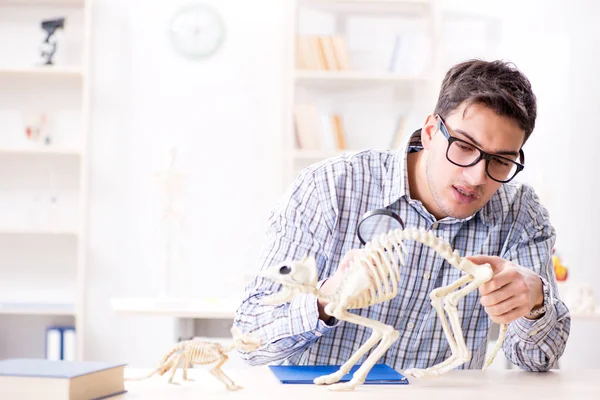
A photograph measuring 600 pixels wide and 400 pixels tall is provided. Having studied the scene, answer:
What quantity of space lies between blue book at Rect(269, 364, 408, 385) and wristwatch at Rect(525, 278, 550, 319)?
27 centimetres

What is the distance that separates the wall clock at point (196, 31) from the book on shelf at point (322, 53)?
0.47 meters

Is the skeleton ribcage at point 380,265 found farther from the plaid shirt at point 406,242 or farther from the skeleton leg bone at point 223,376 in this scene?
the plaid shirt at point 406,242

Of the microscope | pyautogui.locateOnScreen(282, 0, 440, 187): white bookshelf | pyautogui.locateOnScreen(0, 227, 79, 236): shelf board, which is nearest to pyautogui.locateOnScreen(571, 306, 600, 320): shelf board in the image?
pyautogui.locateOnScreen(282, 0, 440, 187): white bookshelf

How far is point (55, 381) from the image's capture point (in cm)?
109

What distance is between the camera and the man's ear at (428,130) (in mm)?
1579

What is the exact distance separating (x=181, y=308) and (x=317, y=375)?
1750 mm

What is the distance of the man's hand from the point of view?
1315 millimetres

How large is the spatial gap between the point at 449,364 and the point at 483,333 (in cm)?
36

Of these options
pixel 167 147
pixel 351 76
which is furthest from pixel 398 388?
pixel 167 147

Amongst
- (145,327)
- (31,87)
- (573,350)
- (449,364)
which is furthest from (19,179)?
(449,364)

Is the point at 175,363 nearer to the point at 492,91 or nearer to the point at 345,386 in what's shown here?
the point at 345,386

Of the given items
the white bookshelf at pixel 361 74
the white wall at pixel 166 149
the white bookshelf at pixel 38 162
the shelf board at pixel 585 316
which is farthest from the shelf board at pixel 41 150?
the shelf board at pixel 585 316

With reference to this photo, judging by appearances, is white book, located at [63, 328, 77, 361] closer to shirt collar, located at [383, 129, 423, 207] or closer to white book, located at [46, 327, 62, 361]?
white book, located at [46, 327, 62, 361]

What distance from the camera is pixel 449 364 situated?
53.1 inches
